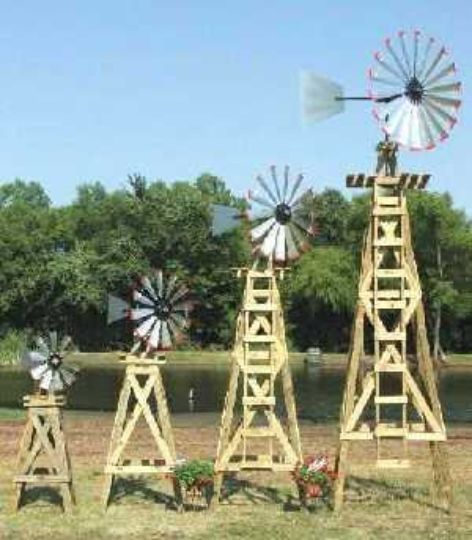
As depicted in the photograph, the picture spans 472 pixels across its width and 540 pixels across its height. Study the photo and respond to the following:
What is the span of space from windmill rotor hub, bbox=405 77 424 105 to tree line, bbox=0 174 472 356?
62.3m

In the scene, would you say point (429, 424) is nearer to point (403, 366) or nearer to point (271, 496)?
point (403, 366)

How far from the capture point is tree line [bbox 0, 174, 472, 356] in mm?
80062

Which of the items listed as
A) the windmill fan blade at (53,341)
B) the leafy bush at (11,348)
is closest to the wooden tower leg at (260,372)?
the windmill fan blade at (53,341)

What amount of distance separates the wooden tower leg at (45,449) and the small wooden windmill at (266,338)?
2583 millimetres

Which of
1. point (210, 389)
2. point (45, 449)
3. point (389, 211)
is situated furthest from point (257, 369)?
point (210, 389)

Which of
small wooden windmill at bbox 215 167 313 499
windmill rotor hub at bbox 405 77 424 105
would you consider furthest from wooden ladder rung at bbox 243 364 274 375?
windmill rotor hub at bbox 405 77 424 105

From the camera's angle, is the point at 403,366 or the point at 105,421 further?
the point at 105,421

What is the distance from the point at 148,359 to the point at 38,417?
2.15 metres

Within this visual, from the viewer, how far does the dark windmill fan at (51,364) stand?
682 inches

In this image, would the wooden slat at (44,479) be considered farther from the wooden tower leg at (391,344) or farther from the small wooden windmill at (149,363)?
the wooden tower leg at (391,344)

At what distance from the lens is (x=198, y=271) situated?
3359 inches

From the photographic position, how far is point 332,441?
24828 millimetres

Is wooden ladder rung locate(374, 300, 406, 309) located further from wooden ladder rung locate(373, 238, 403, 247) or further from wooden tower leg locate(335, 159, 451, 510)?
wooden ladder rung locate(373, 238, 403, 247)

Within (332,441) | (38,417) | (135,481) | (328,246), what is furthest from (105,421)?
(328,246)
